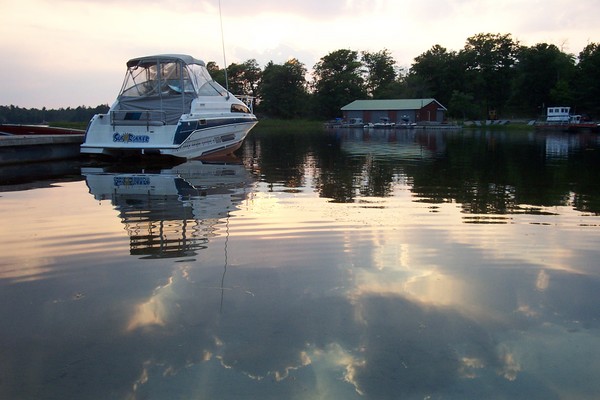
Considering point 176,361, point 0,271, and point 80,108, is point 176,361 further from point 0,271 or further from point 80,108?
point 80,108

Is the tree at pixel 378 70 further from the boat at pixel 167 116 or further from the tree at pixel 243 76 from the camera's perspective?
the boat at pixel 167 116

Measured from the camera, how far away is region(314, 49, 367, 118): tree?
92.9 m

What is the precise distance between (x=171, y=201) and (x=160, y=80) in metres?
11.4

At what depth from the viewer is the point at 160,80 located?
19.9 m

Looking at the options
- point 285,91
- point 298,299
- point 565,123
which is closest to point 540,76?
point 565,123

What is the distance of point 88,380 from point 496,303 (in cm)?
338

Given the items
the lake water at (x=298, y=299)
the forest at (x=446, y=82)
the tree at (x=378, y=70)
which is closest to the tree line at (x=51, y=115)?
the forest at (x=446, y=82)

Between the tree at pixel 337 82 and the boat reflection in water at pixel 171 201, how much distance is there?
257 feet

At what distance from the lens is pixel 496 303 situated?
4574 mm

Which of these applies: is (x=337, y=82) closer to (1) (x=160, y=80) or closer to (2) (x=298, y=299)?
(1) (x=160, y=80)

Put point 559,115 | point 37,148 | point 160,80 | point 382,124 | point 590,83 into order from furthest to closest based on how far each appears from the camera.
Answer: point 382,124 → point 590,83 → point 559,115 → point 160,80 → point 37,148

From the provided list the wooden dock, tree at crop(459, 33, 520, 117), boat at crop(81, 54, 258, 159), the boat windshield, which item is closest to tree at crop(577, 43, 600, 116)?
tree at crop(459, 33, 520, 117)

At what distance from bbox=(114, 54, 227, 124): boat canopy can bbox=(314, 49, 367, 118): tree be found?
244 ft

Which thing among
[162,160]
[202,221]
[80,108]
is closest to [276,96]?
[80,108]
